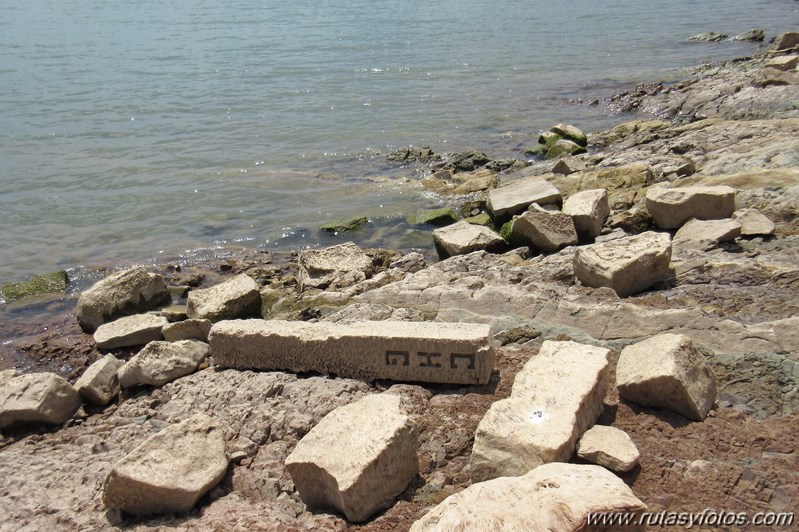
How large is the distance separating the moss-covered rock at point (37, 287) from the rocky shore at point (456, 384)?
93cm

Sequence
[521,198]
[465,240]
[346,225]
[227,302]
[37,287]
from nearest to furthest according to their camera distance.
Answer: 1. [227,302]
2. [465,240]
3. [521,198]
4. [37,287]
5. [346,225]

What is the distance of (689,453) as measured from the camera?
3.76 meters

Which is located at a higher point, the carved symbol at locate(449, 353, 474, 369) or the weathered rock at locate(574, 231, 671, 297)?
the weathered rock at locate(574, 231, 671, 297)

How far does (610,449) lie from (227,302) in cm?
490

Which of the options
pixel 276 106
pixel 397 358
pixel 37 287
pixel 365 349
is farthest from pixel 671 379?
pixel 276 106

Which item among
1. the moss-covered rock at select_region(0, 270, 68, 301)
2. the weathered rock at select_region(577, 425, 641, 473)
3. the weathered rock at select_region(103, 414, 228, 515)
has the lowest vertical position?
the moss-covered rock at select_region(0, 270, 68, 301)

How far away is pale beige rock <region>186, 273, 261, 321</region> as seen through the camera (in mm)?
7465

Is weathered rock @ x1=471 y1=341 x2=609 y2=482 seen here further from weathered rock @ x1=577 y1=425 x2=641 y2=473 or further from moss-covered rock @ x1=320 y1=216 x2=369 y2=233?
moss-covered rock @ x1=320 y1=216 x2=369 y2=233

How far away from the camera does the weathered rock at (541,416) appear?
142 inches

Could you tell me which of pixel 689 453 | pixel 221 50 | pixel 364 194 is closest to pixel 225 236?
pixel 364 194

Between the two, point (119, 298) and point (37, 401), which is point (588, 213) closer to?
point (119, 298)

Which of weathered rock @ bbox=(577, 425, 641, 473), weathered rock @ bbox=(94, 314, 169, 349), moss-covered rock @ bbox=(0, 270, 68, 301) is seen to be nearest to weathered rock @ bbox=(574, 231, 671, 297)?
weathered rock @ bbox=(577, 425, 641, 473)

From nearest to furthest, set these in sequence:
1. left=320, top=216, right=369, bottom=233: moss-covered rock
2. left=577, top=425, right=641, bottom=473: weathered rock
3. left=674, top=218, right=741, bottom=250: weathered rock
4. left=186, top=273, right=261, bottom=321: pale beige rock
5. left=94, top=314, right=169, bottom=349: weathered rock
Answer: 1. left=577, top=425, right=641, bottom=473: weathered rock
2. left=674, top=218, right=741, bottom=250: weathered rock
3. left=94, top=314, right=169, bottom=349: weathered rock
4. left=186, top=273, right=261, bottom=321: pale beige rock
5. left=320, top=216, right=369, bottom=233: moss-covered rock

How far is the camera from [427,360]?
4.82 metres
